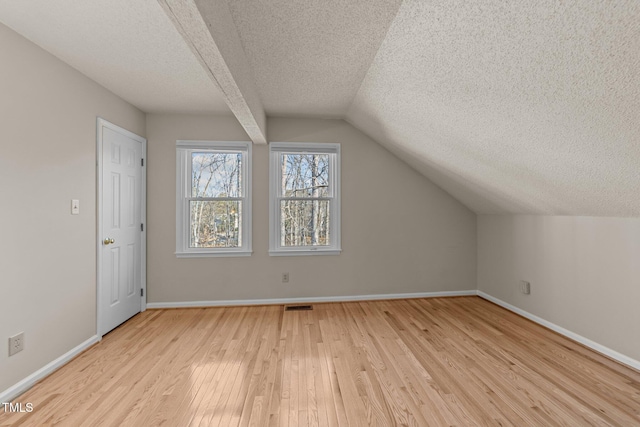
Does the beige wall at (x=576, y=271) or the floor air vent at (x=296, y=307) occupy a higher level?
the beige wall at (x=576, y=271)

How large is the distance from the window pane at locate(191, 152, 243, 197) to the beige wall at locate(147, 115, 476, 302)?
0.76ft

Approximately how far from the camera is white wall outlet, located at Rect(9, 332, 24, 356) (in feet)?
6.25

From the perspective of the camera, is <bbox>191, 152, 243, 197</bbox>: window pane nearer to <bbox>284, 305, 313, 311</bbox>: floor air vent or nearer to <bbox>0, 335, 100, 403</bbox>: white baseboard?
<bbox>284, 305, 313, 311</bbox>: floor air vent

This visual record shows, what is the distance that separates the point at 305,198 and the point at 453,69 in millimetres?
2356

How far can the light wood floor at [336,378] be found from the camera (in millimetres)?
1694

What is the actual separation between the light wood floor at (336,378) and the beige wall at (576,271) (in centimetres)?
25

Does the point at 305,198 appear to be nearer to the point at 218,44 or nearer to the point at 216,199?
the point at 216,199

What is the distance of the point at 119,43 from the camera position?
2.07 metres

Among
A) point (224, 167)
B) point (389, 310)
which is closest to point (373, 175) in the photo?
point (389, 310)

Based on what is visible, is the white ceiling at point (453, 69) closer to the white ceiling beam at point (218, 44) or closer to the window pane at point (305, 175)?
the white ceiling beam at point (218, 44)

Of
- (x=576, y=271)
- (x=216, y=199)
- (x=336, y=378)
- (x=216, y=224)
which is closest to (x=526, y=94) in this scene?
(x=576, y=271)

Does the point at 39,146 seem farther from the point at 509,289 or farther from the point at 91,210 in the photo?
the point at 509,289

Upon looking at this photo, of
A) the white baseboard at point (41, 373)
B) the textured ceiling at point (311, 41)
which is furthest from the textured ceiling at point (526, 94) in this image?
the white baseboard at point (41, 373)

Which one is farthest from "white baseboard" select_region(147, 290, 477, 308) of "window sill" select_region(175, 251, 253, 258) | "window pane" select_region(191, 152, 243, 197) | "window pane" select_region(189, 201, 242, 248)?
"window pane" select_region(191, 152, 243, 197)
